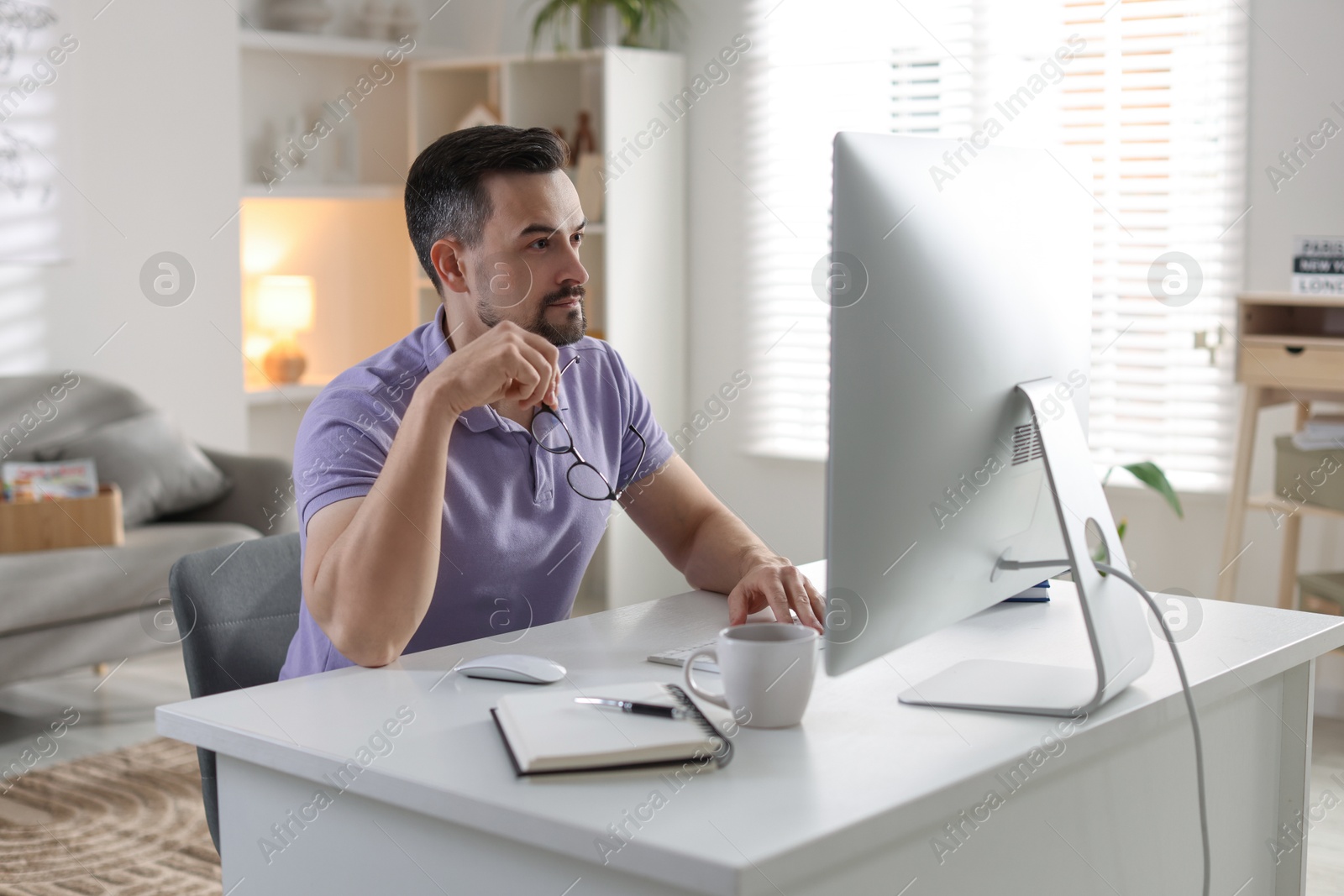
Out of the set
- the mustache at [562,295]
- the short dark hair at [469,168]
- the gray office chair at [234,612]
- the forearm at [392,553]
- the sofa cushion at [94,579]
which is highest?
the short dark hair at [469,168]

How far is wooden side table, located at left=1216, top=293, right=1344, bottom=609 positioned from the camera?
3238 millimetres

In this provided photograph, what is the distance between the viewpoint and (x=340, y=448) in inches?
63.3

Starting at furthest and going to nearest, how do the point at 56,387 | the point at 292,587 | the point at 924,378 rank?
the point at 56,387
the point at 292,587
the point at 924,378

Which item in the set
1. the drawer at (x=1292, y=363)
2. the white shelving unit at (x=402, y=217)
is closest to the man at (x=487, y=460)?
the drawer at (x=1292, y=363)

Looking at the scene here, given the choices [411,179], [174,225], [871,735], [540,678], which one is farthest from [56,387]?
[871,735]

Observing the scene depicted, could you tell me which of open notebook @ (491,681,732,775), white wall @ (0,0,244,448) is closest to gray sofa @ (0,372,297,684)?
white wall @ (0,0,244,448)

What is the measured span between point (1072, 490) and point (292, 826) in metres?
0.78

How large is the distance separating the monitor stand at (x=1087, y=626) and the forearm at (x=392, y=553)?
1.81ft

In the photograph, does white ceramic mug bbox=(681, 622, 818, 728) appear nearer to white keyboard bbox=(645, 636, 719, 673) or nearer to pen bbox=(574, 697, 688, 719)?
pen bbox=(574, 697, 688, 719)

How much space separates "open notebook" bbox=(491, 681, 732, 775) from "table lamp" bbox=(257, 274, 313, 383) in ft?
12.2

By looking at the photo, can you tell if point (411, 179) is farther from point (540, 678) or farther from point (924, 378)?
point (924, 378)

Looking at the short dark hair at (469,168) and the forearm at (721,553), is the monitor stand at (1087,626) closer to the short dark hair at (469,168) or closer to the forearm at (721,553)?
the forearm at (721,553)

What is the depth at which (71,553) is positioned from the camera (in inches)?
134

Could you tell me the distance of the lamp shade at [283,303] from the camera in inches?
184
